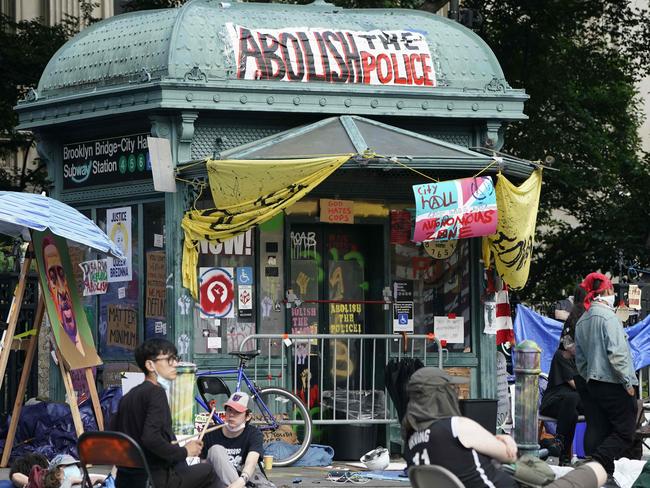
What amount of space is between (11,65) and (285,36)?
7811 millimetres

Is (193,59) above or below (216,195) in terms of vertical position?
above

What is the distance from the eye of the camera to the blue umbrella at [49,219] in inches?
471

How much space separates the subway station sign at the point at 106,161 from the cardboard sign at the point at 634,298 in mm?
6944

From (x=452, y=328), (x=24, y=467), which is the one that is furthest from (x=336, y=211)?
(x=24, y=467)

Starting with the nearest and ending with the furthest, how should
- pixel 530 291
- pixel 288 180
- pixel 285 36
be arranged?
pixel 288 180 → pixel 285 36 → pixel 530 291

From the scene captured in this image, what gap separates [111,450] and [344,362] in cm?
622

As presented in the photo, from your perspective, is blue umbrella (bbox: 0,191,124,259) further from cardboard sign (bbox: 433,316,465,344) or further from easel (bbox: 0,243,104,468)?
cardboard sign (bbox: 433,316,465,344)

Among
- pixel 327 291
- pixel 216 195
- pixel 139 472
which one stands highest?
pixel 216 195

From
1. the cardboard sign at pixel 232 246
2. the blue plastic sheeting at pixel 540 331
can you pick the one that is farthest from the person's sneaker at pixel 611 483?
the blue plastic sheeting at pixel 540 331

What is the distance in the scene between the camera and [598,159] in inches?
927

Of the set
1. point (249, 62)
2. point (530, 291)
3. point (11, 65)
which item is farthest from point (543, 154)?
point (249, 62)

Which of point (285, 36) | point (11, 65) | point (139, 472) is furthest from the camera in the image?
point (11, 65)

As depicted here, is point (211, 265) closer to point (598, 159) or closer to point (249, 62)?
point (249, 62)

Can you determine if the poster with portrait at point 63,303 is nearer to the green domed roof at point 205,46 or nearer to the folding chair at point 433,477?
the green domed roof at point 205,46
